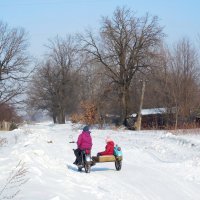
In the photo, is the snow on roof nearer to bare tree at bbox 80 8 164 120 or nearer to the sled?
bare tree at bbox 80 8 164 120

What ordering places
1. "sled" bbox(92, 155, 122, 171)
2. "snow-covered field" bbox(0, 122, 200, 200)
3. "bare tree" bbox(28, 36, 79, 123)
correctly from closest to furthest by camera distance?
"snow-covered field" bbox(0, 122, 200, 200)
"sled" bbox(92, 155, 122, 171)
"bare tree" bbox(28, 36, 79, 123)

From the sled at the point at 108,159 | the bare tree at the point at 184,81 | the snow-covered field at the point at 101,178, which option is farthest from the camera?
the bare tree at the point at 184,81

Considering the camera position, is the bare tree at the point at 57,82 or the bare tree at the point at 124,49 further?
the bare tree at the point at 57,82

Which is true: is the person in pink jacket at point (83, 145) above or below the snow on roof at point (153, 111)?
below

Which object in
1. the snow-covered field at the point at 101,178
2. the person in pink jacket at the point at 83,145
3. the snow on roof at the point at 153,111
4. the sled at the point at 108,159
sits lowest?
the snow-covered field at the point at 101,178

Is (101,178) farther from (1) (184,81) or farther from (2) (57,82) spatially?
(2) (57,82)

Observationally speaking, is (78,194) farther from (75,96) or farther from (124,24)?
(75,96)

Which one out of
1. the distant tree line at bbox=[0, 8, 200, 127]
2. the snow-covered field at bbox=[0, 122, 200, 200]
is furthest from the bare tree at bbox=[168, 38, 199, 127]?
the snow-covered field at bbox=[0, 122, 200, 200]

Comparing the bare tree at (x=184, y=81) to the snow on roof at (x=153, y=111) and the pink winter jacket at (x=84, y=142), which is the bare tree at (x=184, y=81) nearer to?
the snow on roof at (x=153, y=111)

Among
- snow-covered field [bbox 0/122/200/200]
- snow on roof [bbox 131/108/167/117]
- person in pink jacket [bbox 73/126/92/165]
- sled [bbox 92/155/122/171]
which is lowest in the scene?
snow-covered field [bbox 0/122/200/200]

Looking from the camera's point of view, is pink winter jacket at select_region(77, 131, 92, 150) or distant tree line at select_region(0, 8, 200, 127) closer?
pink winter jacket at select_region(77, 131, 92, 150)

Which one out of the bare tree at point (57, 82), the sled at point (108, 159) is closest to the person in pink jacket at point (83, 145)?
the sled at point (108, 159)

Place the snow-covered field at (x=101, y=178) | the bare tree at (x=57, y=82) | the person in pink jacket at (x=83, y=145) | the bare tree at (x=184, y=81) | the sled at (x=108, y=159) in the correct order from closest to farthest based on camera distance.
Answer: the snow-covered field at (x=101, y=178)
the person in pink jacket at (x=83, y=145)
the sled at (x=108, y=159)
the bare tree at (x=184, y=81)
the bare tree at (x=57, y=82)

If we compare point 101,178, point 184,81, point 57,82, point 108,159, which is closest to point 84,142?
point 108,159
